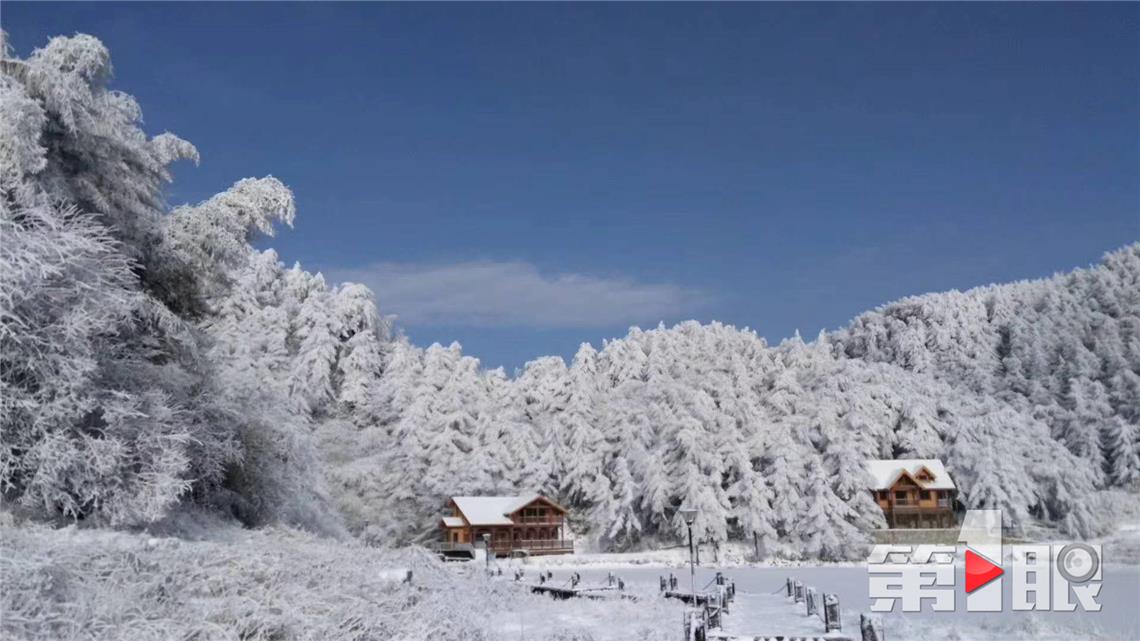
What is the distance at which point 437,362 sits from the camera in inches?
2322

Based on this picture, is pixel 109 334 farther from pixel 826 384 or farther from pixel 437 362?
pixel 826 384

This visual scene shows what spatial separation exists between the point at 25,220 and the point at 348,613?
829 centimetres

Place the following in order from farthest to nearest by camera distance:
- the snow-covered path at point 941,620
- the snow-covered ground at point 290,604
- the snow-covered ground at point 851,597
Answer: the snow-covered ground at point 851,597 < the snow-covered path at point 941,620 < the snow-covered ground at point 290,604

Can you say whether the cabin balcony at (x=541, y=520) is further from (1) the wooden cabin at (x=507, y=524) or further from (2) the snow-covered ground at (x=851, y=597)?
(2) the snow-covered ground at (x=851, y=597)

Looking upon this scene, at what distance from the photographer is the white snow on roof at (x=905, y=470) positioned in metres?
54.3

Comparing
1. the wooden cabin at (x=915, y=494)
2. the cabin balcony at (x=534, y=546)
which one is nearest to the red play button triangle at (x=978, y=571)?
the wooden cabin at (x=915, y=494)

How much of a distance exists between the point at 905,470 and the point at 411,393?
3095 centimetres

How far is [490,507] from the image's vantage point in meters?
52.1

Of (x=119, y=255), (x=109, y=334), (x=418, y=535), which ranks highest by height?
(x=119, y=255)

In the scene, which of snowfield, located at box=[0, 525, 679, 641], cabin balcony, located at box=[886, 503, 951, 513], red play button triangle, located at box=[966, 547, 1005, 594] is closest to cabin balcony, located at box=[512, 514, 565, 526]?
cabin balcony, located at box=[886, 503, 951, 513]

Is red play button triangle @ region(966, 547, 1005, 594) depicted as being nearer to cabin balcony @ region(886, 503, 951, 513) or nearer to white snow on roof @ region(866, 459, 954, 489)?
white snow on roof @ region(866, 459, 954, 489)

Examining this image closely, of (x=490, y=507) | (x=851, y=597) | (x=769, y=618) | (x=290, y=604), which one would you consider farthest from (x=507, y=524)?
(x=290, y=604)

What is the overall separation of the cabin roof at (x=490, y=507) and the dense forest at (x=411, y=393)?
5.54 feet

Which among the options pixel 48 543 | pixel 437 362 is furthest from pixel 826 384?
pixel 48 543
